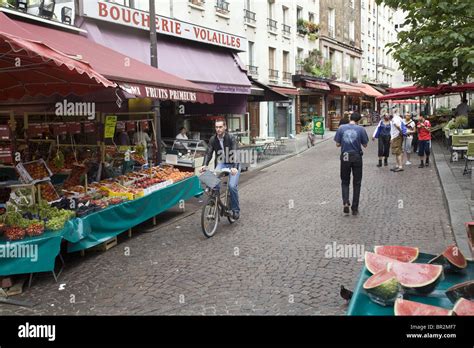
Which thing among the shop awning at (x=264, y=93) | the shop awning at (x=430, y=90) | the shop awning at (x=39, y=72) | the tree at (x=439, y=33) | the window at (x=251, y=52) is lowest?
the shop awning at (x=39, y=72)

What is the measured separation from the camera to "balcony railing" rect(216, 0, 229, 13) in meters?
21.3

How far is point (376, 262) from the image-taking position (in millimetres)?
4168

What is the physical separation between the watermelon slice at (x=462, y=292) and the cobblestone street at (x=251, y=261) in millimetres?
1238

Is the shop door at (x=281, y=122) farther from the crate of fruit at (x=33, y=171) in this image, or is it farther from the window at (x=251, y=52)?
the crate of fruit at (x=33, y=171)

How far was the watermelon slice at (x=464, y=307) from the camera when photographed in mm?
3139

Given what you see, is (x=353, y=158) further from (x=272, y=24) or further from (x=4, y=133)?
(x=272, y=24)

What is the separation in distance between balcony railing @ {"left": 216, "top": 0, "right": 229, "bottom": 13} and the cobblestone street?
13.0m

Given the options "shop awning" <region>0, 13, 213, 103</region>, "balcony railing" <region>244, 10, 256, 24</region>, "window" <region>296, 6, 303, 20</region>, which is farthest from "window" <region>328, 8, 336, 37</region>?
"shop awning" <region>0, 13, 213, 103</region>

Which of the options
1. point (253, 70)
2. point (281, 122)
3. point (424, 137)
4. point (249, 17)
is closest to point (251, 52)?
Result: point (253, 70)

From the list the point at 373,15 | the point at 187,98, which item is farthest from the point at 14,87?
the point at 373,15

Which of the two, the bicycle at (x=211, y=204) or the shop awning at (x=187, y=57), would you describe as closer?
the bicycle at (x=211, y=204)

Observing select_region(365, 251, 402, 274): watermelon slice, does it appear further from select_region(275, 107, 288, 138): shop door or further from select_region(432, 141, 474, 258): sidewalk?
select_region(275, 107, 288, 138): shop door

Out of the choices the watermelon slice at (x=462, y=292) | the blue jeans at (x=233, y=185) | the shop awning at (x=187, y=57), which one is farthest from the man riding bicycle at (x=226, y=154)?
the shop awning at (x=187, y=57)
